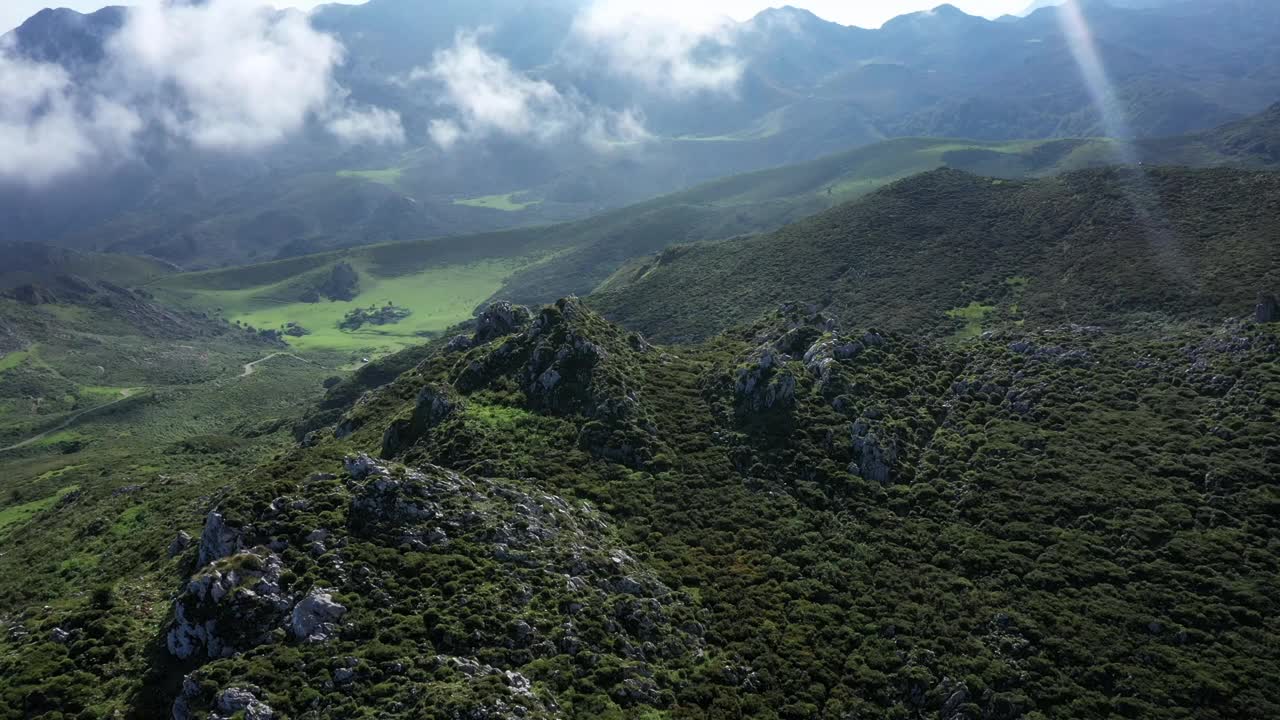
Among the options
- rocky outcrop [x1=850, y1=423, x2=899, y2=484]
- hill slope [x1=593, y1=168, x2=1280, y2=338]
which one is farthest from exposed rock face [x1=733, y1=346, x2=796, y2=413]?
hill slope [x1=593, y1=168, x2=1280, y2=338]

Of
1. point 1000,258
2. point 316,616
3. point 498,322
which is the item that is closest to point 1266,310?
point 1000,258

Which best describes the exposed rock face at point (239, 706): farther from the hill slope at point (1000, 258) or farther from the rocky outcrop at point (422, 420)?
the hill slope at point (1000, 258)

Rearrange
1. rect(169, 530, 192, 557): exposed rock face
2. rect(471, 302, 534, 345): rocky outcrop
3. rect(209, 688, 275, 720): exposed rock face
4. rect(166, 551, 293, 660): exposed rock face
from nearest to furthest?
rect(209, 688, 275, 720): exposed rock face < rect(166, 551, 293, 660): exposed rock face < rect(169, 530, 192, 557): exposed rock face < rect(471, 302, 534, 345): rocky outcrop

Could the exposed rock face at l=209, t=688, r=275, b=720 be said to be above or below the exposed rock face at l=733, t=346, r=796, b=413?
below

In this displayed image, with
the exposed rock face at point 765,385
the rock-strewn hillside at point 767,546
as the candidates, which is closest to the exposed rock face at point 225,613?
the rock-strewn hillside at point 767,546

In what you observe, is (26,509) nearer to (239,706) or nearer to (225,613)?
(225,613)

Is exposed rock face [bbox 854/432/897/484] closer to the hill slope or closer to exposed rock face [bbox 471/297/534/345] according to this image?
exposed rock face [bbox 471/297/534/345]

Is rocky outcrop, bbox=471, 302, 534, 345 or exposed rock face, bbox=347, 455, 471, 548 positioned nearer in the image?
exposed rock face, bbox=347, 455, 471, 548
